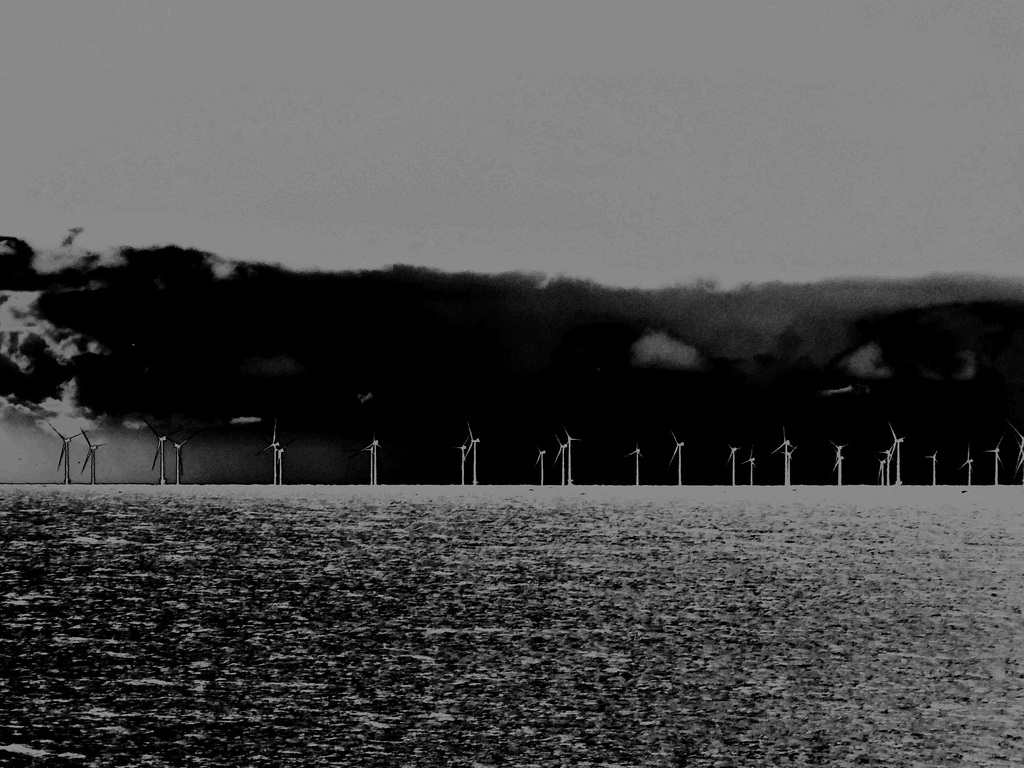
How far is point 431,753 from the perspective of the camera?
37.9 metres

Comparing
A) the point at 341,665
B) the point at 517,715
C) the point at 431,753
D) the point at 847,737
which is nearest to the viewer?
the point at 431,753

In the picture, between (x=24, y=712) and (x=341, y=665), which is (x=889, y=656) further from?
(x=24, y=712)

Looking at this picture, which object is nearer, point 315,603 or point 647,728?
point 647,728

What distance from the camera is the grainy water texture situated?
128 ft

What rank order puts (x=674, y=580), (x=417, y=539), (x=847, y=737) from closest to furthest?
1. (x=847, y=737)
2. (x=674, y=580)
3. (x=417, y=539)

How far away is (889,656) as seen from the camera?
58.3 m

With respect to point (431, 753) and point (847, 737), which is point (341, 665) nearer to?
point (431, 753)

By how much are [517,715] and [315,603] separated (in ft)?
131

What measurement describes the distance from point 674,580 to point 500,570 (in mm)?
15877

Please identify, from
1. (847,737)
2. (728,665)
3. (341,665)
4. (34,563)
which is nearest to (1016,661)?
(728,665)

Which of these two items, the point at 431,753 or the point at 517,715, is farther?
the point at 517,715

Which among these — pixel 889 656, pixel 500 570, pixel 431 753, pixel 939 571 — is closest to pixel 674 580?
pixel 500 570

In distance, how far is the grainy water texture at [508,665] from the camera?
39.2 m

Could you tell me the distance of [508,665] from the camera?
180 feet
